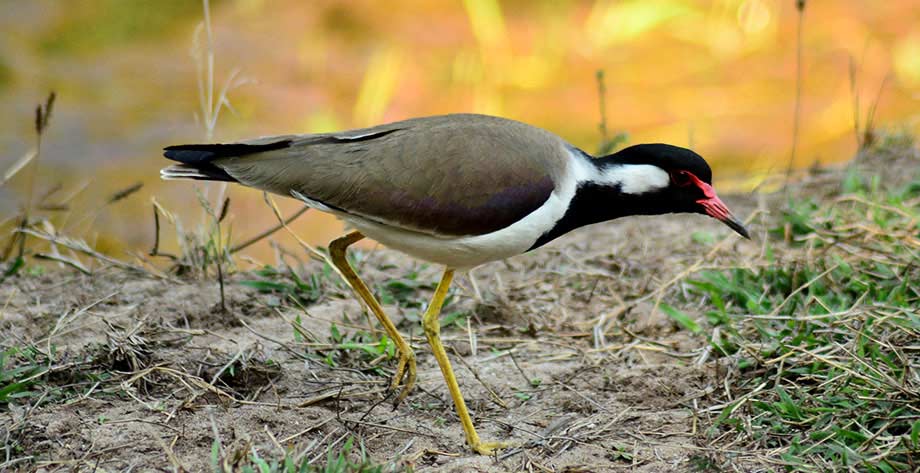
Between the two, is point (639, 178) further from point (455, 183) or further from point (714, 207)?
point (455, 183)

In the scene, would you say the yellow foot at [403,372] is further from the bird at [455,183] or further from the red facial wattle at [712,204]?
the red facial wattle at [712,204]

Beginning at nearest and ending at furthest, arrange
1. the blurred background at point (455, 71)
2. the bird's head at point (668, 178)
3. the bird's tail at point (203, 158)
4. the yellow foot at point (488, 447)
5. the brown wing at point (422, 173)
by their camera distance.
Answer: the yellow foot at point (488, 447) < the brown wing at point (422, 173) < the bird's tail at point (203, 158) < the bird's head at point (668, 178) < the blurred background at point (455, 71)

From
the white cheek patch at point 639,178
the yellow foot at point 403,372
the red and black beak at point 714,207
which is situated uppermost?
the white cheek patch at point 639,178

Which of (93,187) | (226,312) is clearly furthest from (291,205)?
(226,312)

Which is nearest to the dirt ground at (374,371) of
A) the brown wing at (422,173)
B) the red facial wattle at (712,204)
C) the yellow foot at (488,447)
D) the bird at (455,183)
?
the yellow foot at (488,447)

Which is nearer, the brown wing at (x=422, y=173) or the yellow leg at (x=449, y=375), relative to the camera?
the yellow leg at (x=449, y=375)

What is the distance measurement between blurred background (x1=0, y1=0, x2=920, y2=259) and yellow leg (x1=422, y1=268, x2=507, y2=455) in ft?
14.2

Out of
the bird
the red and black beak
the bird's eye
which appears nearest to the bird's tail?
the bird

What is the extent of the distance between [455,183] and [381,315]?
0.74 m

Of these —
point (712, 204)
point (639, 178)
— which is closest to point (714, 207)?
point (712, 204)

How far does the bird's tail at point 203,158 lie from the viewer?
4.34m

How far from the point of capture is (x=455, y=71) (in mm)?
10289

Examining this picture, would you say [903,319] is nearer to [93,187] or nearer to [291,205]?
[291,205]

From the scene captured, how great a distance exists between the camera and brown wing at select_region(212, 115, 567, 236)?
4223 millimetres
